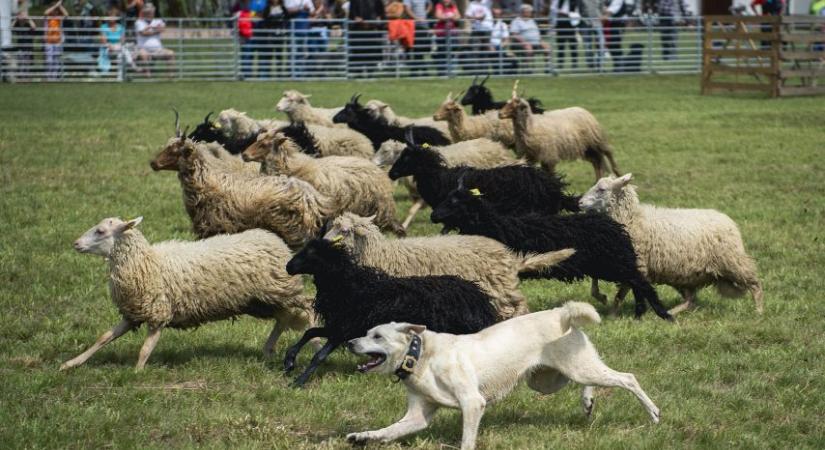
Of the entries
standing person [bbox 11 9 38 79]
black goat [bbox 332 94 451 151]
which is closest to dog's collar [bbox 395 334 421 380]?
black goat [bbox 332 94 451 151]

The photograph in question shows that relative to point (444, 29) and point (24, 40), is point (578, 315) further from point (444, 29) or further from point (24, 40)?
point (24, 40)

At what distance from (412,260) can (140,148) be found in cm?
1049

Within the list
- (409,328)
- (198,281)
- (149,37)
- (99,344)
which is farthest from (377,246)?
(149,37)

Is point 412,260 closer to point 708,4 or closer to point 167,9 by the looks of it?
point 167,9

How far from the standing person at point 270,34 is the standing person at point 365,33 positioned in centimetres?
170

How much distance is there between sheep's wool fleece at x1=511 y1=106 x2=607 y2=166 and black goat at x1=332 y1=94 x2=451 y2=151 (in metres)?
0.91

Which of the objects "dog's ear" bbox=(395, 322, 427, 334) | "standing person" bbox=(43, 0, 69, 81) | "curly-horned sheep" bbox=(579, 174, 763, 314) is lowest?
"curly-horned sheep" bbox=(579, 174, 763, 314)

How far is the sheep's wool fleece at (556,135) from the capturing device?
14211 mm

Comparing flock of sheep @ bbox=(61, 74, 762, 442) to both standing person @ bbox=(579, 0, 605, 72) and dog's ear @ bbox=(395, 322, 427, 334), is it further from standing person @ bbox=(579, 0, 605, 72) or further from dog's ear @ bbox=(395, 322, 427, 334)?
standing person @ bbox=(579, 0, 605, 72)

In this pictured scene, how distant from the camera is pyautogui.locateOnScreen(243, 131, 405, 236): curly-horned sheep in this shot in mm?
10875

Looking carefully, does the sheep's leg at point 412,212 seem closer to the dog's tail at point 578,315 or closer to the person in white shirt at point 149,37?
A: the dog's tail at point 578,315

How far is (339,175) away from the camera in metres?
11.0

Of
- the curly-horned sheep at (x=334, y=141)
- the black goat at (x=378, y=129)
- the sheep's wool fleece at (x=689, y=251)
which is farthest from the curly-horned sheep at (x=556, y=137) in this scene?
the sheep's wool fleece at (x=689, y=251)

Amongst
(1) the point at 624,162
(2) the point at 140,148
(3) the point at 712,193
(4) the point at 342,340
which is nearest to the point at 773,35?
(1) the point at 624,162
